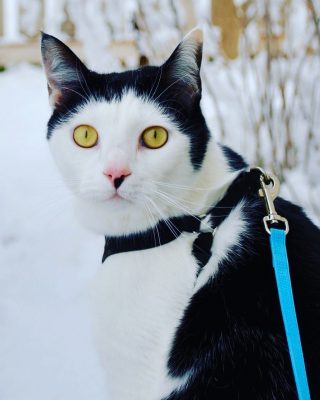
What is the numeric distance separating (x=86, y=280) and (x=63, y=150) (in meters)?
1.23

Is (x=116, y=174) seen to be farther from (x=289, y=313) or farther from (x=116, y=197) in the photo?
(x=289, y=313)

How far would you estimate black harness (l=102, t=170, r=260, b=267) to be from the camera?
110cm

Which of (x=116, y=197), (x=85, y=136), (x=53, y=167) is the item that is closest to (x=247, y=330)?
(x=116, y=197)

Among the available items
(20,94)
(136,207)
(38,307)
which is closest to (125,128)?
(136,207)

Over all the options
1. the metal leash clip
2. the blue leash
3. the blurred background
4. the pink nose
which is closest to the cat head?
the pink nose

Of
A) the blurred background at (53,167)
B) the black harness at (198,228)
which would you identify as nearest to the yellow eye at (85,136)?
the black harness at (198,228)

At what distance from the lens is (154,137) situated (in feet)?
3.66

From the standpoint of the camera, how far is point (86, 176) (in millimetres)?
1091

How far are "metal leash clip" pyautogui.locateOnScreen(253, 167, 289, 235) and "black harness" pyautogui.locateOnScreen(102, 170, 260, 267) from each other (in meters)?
0.04

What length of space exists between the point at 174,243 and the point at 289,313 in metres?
0.32

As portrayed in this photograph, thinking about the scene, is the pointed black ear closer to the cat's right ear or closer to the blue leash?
the cat's right ear

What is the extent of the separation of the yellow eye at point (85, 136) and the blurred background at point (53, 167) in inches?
27.1

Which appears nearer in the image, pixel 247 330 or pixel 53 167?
pixel 247 330

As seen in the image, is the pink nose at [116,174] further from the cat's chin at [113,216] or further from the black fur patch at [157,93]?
the black fur patch at [157,93]
